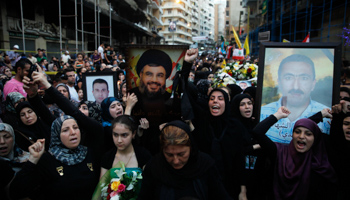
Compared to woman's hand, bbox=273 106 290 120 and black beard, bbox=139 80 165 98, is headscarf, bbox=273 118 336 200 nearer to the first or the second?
woman's hand, bbox=273 106 290 120

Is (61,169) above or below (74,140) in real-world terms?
below

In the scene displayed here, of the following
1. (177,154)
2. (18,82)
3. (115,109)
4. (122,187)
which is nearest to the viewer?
(177,154)

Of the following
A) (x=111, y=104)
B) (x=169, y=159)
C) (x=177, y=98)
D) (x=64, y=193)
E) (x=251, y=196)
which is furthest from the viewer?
(x=111, y=104)

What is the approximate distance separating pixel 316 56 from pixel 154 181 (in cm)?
246

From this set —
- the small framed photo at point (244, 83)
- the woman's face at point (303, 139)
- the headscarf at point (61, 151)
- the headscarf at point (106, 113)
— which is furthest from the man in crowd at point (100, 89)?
the woman's face at point (303, 139)

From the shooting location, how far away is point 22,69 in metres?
4.44

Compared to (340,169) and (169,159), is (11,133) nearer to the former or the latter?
(169,159)

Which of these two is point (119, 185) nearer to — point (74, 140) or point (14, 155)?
point (74, 140)

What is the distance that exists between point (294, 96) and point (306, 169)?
3.06 feet

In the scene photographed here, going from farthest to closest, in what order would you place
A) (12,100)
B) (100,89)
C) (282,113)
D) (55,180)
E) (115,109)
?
(100,89) < (12,100) < (115,109) < (282,113) < (55,180)

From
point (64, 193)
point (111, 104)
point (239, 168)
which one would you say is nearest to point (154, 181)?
point (64, 193)

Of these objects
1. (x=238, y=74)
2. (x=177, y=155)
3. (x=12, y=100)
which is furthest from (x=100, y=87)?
(x=238, y=74)

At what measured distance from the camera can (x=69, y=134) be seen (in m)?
2.48

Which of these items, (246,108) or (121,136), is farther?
(246,108)
